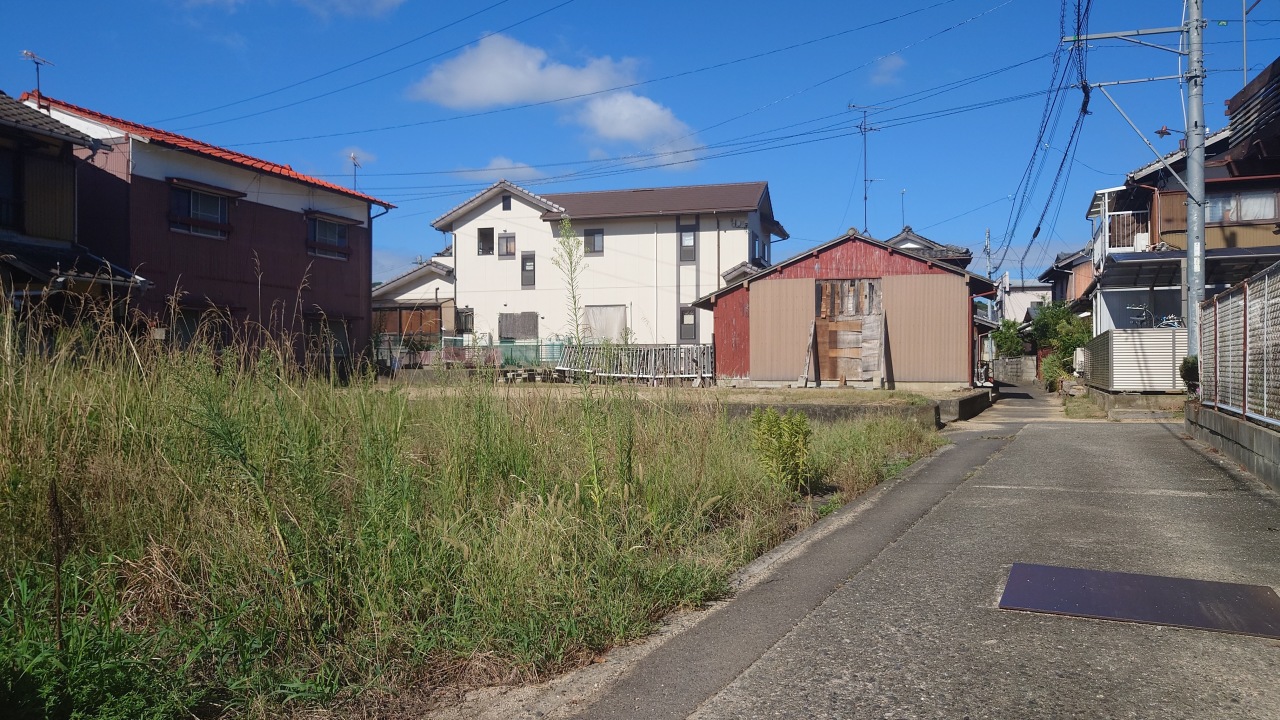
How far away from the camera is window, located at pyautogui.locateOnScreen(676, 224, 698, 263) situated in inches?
1366

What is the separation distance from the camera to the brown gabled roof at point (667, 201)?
34.2 metres

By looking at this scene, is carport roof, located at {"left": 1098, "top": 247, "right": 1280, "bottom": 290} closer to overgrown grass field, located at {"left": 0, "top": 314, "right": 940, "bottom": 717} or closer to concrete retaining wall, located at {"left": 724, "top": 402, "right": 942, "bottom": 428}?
concrete retaining wall, located at {"left": 724, "top": 402, "right": 942, "bottom": 428}

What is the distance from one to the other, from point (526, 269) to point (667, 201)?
6624 millimetres

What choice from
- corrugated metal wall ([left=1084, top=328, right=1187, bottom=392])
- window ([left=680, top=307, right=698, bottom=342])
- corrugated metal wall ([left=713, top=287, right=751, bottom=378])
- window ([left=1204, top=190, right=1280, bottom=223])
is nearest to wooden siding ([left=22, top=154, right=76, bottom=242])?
corrugated metal wall ([left=713, top=287, right=751, bottom=378])

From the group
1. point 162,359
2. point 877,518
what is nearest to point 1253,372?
point 877,518

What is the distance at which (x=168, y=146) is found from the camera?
2077 centimetres

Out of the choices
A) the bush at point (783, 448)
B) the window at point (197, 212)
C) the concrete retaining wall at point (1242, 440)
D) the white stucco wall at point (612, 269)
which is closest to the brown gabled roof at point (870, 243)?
the white stucco wall at point (612, 269)

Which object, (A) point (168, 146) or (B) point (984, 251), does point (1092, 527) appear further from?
(B) point (984, 251)

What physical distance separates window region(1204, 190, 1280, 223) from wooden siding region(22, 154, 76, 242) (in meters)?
28.2

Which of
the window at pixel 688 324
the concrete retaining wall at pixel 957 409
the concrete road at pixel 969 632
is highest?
the window at pixel 688 324

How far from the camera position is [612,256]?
35.3 metres

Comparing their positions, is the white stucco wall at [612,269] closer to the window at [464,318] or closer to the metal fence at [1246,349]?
the window at [464,318]

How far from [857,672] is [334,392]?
12.7 ft

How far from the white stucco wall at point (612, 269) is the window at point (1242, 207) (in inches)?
620
